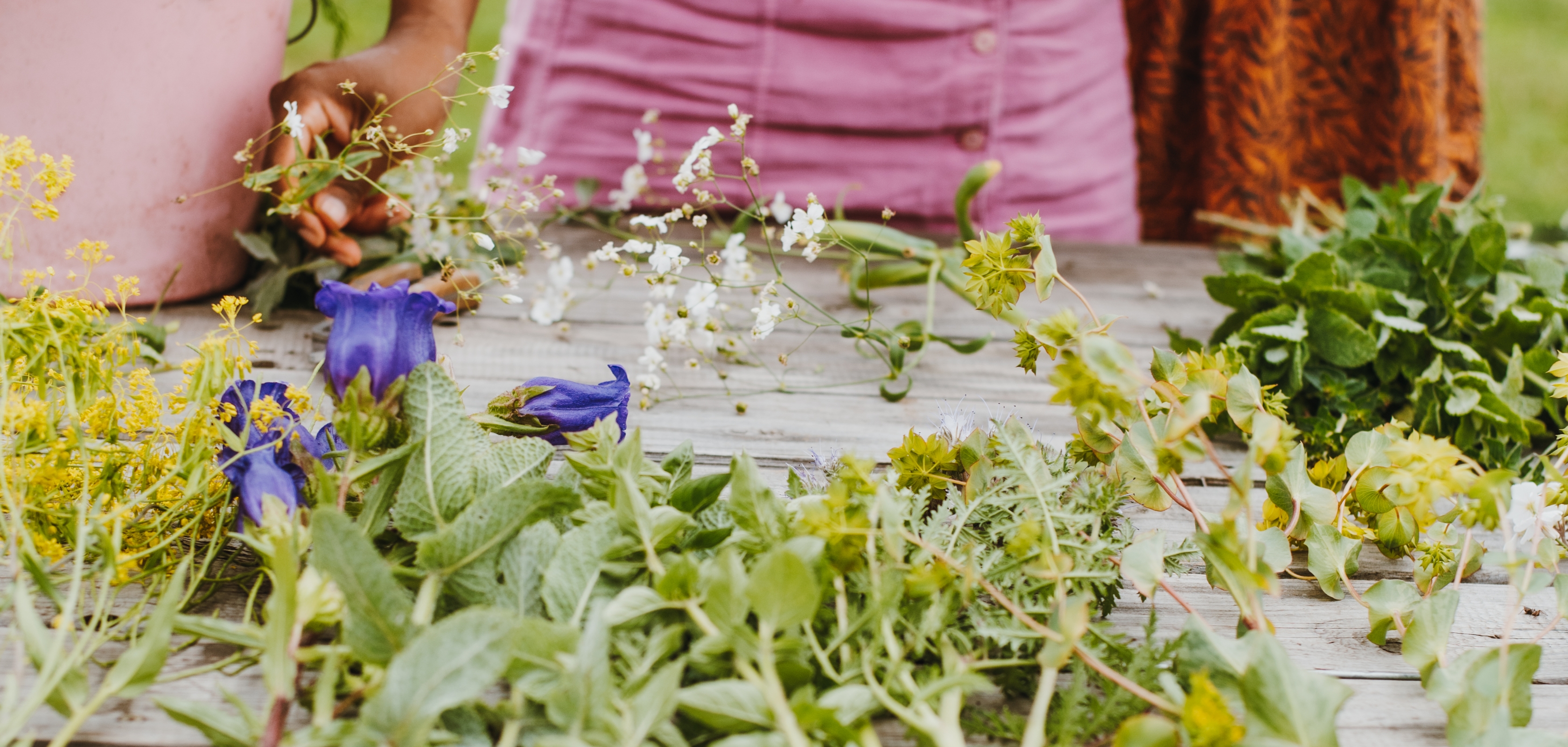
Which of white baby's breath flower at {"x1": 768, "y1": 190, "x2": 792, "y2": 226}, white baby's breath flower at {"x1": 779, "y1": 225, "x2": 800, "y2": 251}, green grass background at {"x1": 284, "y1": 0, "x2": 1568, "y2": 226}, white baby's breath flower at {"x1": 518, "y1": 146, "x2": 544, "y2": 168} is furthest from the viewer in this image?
green grass background at {"x1": 284, "y1": 0, "x2": 1568, "y2": 226}

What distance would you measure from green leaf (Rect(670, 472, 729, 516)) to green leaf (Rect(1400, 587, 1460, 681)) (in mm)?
307

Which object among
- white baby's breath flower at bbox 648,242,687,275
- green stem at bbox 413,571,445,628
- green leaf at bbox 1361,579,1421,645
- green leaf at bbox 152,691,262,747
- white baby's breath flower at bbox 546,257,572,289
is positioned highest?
white baby's breath flower at bbox 648,242,687,275

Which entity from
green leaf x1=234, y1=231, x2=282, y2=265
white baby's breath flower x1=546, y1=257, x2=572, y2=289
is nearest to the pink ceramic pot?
green leaf x1=234, y1=231, x2=282, y2=265

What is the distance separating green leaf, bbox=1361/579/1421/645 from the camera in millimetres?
430

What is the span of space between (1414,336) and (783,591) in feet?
1.80

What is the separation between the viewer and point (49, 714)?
345mm

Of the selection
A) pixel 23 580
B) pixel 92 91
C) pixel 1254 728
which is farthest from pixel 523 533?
pixel 92 91

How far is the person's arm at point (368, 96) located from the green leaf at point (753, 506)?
44cm

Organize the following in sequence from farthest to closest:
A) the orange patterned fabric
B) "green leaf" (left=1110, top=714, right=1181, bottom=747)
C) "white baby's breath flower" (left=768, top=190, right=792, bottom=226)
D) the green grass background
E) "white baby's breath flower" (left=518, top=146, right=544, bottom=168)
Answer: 1. the green grass background
2. the orange patterned fabric
3. "white baby's breath flower" (left=768, top=190, right=792, bottom=226)
4. "white baby's breath flower" (left=518, top=146, right=544, bottom=168)
5. "green leaf" (left=1110, top=714, right=1181, bottom=747)

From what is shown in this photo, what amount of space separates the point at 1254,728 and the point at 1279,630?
0.15 metres

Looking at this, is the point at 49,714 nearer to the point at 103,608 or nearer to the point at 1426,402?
the point at 103,608

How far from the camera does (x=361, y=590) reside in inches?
12.7

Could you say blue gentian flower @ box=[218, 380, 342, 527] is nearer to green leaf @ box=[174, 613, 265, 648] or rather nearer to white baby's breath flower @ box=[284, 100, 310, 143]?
green leaf @ box=[174, 613, 265, 648]

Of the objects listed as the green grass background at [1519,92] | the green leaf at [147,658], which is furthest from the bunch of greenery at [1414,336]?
the green grass background at [1519,92]
